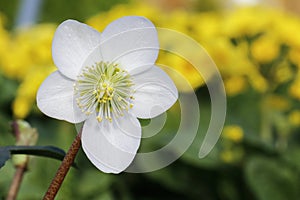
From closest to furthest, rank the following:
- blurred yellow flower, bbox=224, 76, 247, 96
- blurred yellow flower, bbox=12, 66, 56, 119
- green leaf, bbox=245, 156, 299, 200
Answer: green leaf, bbox=245, 156, 299, 200
blurred yellow flower, bbox=12, 66, 56, 119
blurred yellow flower, bbox=224, 76, 247, 96

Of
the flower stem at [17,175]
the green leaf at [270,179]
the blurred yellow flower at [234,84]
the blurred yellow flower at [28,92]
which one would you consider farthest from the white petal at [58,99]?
the blurred yellow flower at [234,84]

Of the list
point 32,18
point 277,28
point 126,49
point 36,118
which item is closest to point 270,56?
point 277,28

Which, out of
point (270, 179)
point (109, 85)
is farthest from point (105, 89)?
point (270, 179)

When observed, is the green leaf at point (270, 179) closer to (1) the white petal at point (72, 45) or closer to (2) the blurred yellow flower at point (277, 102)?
(2) the blurred yellow flower at point (277, 102)

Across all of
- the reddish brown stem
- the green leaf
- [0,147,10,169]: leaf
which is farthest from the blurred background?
[0,147,10,169]: leaf

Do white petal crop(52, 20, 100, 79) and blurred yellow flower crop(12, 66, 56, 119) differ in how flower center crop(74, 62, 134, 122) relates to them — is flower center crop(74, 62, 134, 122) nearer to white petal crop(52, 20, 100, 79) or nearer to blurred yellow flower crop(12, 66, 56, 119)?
white petal crop(52, 20, 100, 79)

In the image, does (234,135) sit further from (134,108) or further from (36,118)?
(134,108)

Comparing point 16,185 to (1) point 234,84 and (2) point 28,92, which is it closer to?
(2) point 28,92
